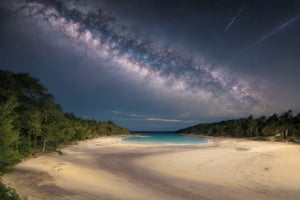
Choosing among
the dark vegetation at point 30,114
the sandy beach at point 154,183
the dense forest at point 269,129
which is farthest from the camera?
the dense forest at point 269,129

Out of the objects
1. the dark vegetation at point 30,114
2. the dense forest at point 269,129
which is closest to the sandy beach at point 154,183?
the dark vegetation at point 30,114

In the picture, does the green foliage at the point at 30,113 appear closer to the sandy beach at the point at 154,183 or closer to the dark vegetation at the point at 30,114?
the dark vegetation at the point at 30,114

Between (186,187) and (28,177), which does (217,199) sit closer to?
(186,187)

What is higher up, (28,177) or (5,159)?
Result: (5,159)

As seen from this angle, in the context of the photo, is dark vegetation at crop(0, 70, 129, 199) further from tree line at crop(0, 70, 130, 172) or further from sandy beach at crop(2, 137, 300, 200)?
sandy beach at crop(2, 137, 300, 200)

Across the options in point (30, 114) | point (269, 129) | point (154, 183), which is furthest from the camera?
point (269, 129)

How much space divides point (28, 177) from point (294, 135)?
84758 millimetres

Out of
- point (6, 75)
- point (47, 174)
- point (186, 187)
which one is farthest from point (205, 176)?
point (6, 75)

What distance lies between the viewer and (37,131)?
2716 cm

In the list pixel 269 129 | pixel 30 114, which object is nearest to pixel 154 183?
pixel 30 114

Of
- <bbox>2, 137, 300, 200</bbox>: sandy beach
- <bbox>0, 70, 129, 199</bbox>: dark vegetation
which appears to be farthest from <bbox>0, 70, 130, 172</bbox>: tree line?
<bbox>2, 137, 300, 200</bbox>: sandy beach

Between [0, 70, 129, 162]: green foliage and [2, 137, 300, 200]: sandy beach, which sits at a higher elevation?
[0, 70, 129, 162]: green foliage

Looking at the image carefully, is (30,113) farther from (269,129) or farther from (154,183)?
(269,129)

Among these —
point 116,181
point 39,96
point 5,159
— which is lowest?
point 116,181
